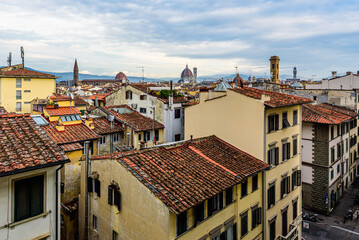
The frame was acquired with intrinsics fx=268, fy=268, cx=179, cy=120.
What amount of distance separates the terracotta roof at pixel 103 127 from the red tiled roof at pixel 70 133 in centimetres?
229

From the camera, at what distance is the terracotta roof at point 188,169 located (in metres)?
10.7

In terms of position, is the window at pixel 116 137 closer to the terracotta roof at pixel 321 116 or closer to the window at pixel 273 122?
the window at pixel 273 122

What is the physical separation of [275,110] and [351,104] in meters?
25.2

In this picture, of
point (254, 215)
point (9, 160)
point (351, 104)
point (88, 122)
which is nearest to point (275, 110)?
point (254, 215)

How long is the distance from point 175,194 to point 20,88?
52.4 m

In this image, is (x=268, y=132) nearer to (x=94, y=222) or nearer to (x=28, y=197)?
(x=94, y=222)

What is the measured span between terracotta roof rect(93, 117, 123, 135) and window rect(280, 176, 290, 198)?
17.8 m

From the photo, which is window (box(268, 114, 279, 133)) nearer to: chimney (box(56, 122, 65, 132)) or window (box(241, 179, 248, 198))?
window (box(241, 179, 248, 198))

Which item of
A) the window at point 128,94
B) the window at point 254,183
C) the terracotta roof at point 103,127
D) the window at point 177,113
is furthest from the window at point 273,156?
the window at point 128,94

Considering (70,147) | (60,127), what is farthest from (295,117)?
(60,127)

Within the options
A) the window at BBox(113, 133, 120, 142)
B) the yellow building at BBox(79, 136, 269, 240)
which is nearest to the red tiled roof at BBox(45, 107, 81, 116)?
the window at BBox(113, 133, 120, 142)

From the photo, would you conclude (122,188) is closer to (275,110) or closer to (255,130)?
(255,130)

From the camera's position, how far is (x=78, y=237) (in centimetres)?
1664

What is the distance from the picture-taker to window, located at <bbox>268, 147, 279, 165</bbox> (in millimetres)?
17756
